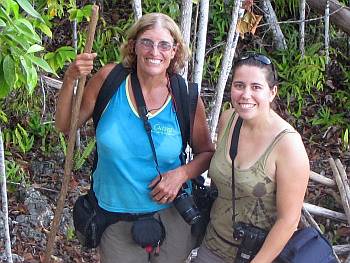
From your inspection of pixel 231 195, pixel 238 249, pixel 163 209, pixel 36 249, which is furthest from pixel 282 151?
pixel 36 249

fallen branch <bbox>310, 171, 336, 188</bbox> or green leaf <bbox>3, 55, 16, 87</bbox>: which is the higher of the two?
green leaf <bbox>3, 55, 16, 87</bbox>

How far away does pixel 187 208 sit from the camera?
2.90 meters

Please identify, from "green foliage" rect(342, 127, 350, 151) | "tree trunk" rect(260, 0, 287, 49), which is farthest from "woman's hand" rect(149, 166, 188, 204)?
"tree trunk" rect(260, 0, 287, 49)

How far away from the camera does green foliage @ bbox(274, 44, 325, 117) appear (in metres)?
6.73

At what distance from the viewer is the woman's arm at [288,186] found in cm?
246

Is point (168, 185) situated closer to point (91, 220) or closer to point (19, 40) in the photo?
point (91, 220)

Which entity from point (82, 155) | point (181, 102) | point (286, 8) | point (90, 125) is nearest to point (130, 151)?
point (181, 102)

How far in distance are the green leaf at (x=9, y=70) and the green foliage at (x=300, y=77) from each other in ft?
15.7

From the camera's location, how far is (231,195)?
268 cm

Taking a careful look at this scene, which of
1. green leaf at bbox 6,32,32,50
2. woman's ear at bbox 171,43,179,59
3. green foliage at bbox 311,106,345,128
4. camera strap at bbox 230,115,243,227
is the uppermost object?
green leaf at bbox 6,32,32,50

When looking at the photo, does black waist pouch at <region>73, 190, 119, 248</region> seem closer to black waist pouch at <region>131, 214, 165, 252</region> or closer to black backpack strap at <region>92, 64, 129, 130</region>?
black waist pouch at <region>131, 214, 165, 252</region>

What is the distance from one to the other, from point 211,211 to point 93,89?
29.2 inches

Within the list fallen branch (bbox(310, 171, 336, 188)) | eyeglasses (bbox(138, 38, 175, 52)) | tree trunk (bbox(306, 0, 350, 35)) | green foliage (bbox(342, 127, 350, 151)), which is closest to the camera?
eyeglasses (bbox(138, 38, 175, 52))

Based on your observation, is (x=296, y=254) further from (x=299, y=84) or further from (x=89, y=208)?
(x=299, y=84)
